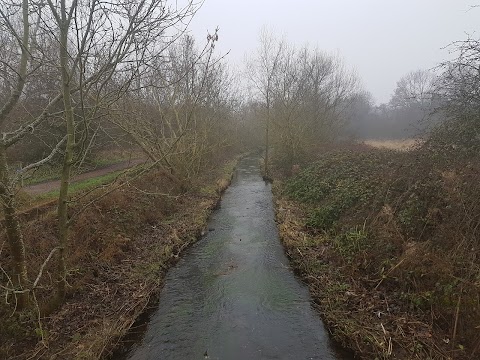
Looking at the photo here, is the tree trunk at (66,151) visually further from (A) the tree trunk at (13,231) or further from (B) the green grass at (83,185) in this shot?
(B) the green grass at (83,185)

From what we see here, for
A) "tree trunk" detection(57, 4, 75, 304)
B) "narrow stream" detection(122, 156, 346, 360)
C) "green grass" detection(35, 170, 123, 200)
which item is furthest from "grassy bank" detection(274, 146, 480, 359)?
"green grass" detection(35, 170, 123, 200)

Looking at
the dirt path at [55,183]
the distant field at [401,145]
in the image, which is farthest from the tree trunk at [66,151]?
the distant field at [401,145]

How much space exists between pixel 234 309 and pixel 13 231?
467 centimetres

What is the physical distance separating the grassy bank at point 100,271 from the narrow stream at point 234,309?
1.83 feet

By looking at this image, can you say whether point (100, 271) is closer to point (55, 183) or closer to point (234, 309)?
point (234, 309)

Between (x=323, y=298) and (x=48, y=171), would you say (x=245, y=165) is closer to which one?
(x=48, y=171)

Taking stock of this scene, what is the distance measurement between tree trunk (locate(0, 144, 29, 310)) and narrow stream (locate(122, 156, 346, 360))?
2343mm

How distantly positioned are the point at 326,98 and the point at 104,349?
25.6 metres

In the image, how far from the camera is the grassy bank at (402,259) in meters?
5.80

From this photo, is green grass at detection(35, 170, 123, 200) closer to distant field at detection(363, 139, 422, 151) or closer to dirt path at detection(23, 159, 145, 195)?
dirt path at detection(23, 159, 145, 195)

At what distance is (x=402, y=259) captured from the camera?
7281 millimetres

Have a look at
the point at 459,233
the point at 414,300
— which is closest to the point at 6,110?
the point at 414,300

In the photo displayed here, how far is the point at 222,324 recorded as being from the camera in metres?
6.98

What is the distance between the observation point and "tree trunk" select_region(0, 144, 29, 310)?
5234 mm
